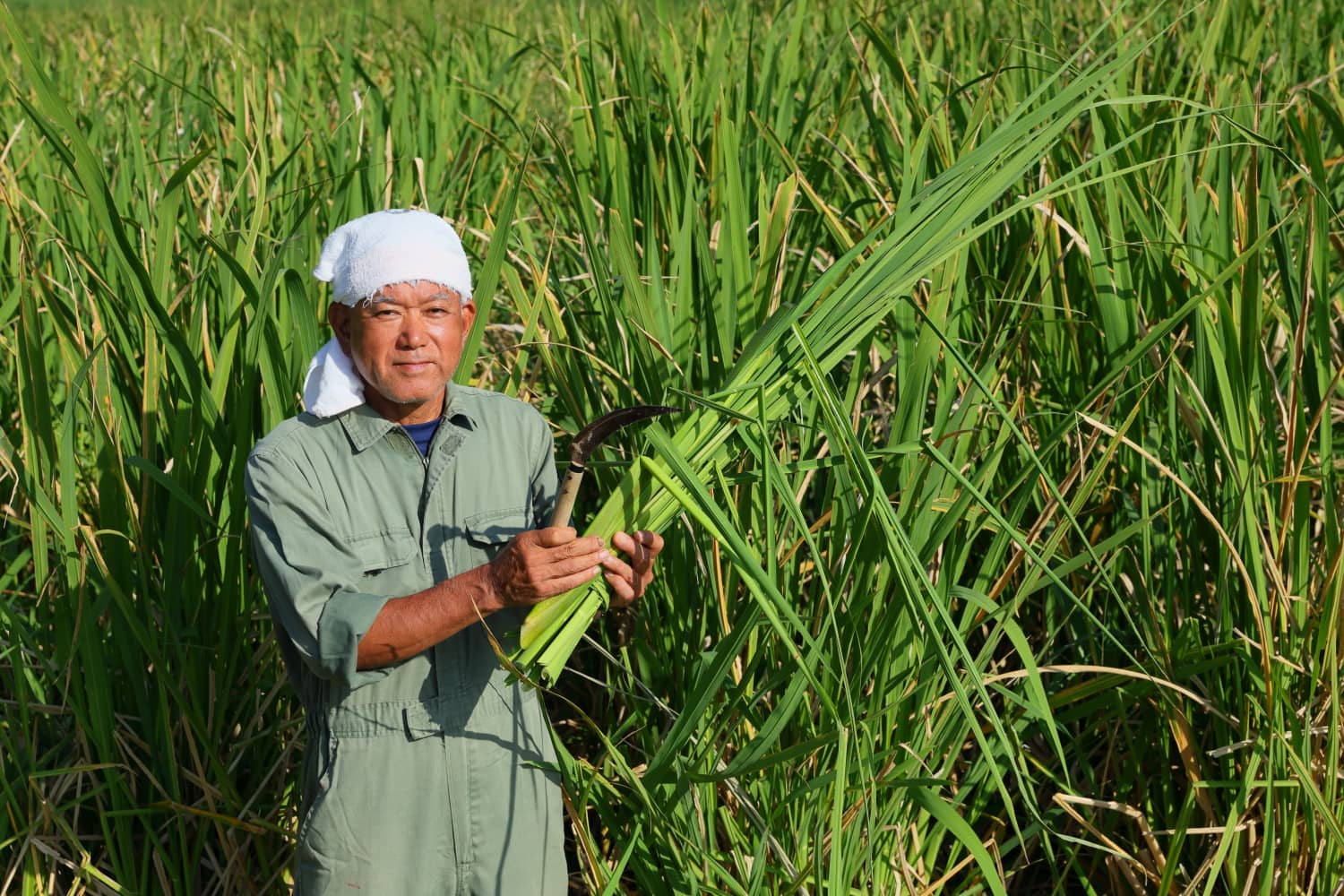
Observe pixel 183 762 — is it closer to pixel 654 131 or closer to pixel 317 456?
pixel 317 456

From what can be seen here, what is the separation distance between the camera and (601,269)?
159cm

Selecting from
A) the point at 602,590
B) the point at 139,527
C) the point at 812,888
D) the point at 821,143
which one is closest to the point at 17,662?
the point at 139,527

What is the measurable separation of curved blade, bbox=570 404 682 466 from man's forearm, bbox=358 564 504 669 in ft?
0.50

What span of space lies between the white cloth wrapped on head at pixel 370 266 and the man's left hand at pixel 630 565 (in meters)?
0.34

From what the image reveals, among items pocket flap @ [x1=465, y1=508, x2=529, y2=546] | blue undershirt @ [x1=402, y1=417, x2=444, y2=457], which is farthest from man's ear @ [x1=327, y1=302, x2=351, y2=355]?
pocket flap @ [x1=465, y1=508, x2=529, y2=546]

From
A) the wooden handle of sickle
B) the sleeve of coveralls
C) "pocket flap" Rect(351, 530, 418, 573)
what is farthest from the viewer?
"pocket flap" Rect(351, 530, 418, 573)

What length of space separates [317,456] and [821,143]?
4.56 ft

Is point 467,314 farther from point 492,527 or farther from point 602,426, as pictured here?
point 602,426

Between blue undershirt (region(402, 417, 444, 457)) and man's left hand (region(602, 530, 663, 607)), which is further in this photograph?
blue undershirt (region(402, 417, 444, 457))

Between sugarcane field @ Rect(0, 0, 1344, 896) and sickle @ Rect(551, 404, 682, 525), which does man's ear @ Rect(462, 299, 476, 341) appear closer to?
sugarcane field @ Rect(0, 0, 1344, 896)

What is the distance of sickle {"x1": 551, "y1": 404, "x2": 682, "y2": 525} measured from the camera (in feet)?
3.68

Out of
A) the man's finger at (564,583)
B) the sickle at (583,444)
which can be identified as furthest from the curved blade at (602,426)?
the man's finger at (564,583)

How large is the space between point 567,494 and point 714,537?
0.16m

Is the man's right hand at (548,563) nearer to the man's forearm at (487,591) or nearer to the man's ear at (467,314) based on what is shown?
the man's forearm at (487,591)
